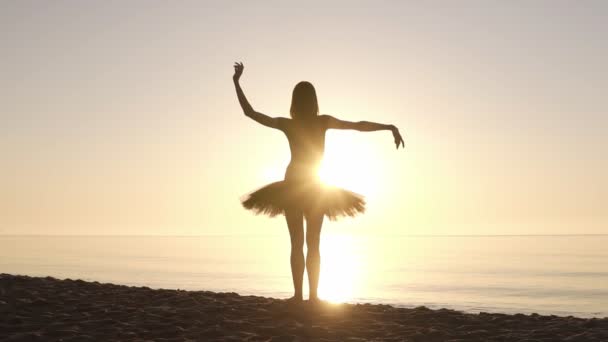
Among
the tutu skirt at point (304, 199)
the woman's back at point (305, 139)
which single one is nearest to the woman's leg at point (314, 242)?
the tutu skirt at point (304, 199)

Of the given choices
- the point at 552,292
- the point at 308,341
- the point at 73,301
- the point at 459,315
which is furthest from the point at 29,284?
the point at 552,292

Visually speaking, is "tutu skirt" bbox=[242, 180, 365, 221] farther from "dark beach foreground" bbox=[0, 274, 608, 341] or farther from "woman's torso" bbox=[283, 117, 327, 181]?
"dark beach foreground" bbox=[0, 274, 608, 341]

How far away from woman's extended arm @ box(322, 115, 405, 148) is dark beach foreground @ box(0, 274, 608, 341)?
8.70ft

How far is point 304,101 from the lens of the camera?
31.9ft

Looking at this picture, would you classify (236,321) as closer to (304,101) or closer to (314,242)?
(314,242)

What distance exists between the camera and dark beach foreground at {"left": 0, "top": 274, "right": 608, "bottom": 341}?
8.45m

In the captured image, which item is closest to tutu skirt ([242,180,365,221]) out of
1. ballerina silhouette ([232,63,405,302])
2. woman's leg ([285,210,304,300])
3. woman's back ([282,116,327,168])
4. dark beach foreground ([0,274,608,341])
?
ballerina silhouette ([232,63,405,302])

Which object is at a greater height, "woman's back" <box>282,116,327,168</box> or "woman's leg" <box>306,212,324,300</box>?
"woman's back" <box>282,116,327,168</box>

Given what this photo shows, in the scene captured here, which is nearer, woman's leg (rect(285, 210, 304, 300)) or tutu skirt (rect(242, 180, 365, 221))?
tutu skirt (rect(242, 180, 365, 221))

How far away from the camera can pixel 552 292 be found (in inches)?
1594

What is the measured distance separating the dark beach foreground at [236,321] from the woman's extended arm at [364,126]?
2652mm

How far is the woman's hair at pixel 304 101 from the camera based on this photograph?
9711 millimetres

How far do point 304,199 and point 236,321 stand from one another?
6.58 ft

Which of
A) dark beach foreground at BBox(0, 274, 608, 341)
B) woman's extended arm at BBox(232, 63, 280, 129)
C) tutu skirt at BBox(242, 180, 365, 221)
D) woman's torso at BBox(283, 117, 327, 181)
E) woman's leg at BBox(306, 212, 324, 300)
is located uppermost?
woman's extended arm at BBox(232, 63, 280, 129)
